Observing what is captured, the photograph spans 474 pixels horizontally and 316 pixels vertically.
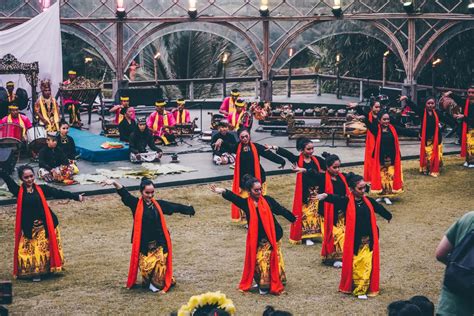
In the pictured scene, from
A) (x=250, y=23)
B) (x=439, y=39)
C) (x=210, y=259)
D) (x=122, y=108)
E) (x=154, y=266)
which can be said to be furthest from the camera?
(x=250, y=23)

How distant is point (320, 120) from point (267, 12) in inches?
155

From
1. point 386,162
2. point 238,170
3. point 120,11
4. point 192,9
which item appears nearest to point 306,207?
point 238,170

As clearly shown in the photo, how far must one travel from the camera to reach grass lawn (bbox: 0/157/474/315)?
10.1 m

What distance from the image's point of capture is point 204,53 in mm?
28219

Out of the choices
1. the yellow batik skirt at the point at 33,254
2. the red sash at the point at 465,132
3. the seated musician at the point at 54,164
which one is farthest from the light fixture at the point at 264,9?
the yellow batik skirt at the point at 33,254

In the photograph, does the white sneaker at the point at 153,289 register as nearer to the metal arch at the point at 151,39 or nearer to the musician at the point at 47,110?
→ the musician at the point at 47,110

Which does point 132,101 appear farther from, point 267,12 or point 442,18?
point 442,18

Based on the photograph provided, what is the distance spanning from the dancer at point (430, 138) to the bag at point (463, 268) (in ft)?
37.6

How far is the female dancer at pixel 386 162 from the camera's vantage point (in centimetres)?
1484

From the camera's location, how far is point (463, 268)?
5.46m

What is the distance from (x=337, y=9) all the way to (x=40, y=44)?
25.7 ft

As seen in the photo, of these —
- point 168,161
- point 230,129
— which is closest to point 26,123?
point 168,161

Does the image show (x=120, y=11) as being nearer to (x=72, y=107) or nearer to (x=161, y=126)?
(x=72, y=107)

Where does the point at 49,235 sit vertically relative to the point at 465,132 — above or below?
below
